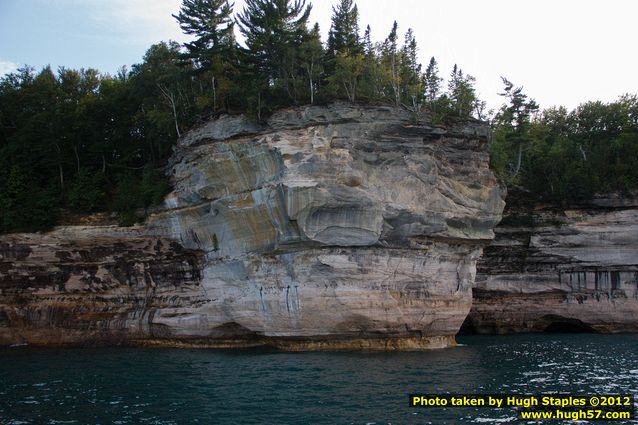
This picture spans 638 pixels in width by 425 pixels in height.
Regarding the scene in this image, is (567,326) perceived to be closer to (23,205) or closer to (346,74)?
(346,74)

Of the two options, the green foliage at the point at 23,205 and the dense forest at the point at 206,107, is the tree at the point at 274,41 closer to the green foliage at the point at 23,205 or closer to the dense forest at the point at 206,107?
the dense forest at the point at 206,107

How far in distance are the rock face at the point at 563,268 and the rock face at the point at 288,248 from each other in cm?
748

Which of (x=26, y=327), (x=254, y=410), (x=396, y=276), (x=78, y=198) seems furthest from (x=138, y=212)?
(x=254, y=410)

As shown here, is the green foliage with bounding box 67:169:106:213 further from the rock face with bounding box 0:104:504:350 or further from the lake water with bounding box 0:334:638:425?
the lake water with bounding box 0:334:638:425

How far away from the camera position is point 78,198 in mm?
30234

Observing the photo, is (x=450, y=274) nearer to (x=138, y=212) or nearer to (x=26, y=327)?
(x=138, y=212)

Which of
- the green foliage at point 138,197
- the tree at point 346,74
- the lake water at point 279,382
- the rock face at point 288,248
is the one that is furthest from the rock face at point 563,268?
the green foliage at point 138,197

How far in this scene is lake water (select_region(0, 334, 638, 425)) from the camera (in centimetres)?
1472

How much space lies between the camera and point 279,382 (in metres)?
18.3

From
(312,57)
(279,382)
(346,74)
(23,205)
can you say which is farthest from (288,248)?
(23,205)

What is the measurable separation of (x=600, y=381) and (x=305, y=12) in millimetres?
23820

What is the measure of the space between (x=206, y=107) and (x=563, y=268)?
82.2 feet

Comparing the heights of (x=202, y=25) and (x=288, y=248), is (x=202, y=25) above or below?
above

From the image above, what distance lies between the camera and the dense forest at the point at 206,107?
2917 centimetres
